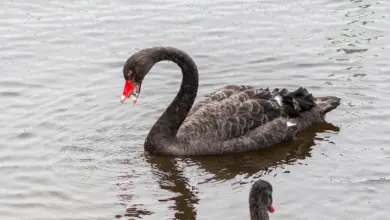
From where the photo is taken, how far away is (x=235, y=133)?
436 inches

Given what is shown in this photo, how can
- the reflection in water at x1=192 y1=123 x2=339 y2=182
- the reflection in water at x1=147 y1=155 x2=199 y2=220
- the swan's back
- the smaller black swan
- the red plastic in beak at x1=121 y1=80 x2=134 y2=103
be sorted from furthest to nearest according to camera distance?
the swan's back
the red plastic in beak at x1=121 y1=80 x2=134 y2=103
the reflection in water at x1=192 y1=123 x2=339 y2=182
the reflection in water at x1=147 y1=155 x2=199 y2=220
the smaller black swan

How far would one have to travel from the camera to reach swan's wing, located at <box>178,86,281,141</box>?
11.1 meters

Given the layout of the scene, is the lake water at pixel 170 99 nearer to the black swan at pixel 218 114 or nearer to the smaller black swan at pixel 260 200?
the black swan at pixel 218 114

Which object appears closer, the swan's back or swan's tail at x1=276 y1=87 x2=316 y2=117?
the swan's back

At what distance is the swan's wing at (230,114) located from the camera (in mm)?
11070

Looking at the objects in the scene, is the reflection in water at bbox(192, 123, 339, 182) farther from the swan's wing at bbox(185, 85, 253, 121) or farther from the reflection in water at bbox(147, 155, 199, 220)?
the swan's wing at bbox(185, 85, 253, 121)

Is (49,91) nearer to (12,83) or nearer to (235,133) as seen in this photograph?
(12,83)

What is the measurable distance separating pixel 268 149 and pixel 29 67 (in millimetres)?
4030

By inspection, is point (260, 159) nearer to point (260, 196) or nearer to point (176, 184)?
point (176, 184)

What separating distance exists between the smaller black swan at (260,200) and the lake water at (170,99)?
115 cm

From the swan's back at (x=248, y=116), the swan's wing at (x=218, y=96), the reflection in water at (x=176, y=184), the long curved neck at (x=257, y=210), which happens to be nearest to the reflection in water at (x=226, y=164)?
the reflection in water at (x=176, y=184)

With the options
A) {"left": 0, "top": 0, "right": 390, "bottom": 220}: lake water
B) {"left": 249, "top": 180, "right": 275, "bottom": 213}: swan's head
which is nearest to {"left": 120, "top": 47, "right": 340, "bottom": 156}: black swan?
{"left": 0, "top": 0, "right": 390, "bottom": 220}: lake water

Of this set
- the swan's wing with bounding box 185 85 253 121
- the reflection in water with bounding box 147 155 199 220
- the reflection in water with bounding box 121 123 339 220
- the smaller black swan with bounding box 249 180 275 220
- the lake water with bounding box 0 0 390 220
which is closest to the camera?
the smaller black swan with bounding box 249 180 275 220

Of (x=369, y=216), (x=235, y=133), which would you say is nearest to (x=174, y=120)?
(x=235, y=133)
